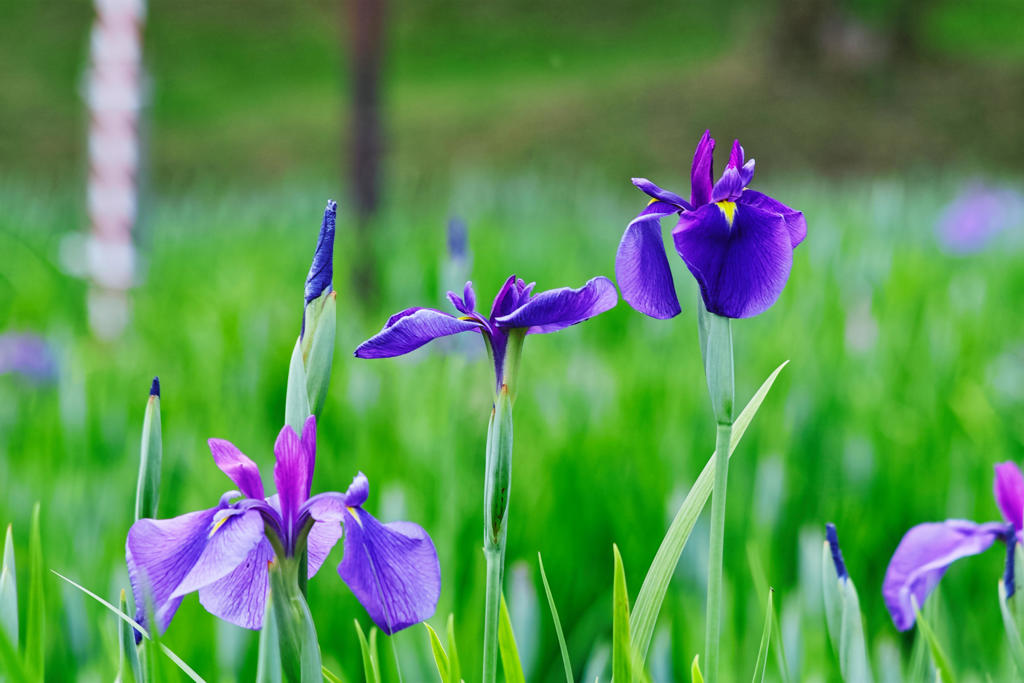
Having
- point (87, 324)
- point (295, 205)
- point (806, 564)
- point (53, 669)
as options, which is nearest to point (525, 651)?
point (806, 564)

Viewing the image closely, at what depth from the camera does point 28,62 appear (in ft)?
41.7

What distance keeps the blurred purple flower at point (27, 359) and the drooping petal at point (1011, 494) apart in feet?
7.22

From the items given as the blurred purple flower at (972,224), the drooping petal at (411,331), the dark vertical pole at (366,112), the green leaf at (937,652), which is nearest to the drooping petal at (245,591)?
the drooping petal at (411,331)

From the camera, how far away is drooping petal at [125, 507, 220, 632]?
449mm

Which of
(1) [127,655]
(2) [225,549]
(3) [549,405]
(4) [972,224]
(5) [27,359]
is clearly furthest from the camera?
(4) [972,224]

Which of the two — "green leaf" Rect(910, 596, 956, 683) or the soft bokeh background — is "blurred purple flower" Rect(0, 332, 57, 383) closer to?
the soft bokeh background

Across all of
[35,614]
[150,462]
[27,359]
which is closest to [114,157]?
[27,359]

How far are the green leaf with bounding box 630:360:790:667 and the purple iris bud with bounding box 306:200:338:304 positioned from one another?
0.23 meters

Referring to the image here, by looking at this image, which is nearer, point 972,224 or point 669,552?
point 669,552

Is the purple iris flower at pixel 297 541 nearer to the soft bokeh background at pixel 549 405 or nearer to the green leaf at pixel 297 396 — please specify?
the green leaf at pixel 297 396

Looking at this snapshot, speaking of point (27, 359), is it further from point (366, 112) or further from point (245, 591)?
point (245, 591)

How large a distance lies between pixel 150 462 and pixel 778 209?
0.37m

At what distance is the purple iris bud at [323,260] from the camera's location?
1.57ft

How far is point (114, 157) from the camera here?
133 inches
